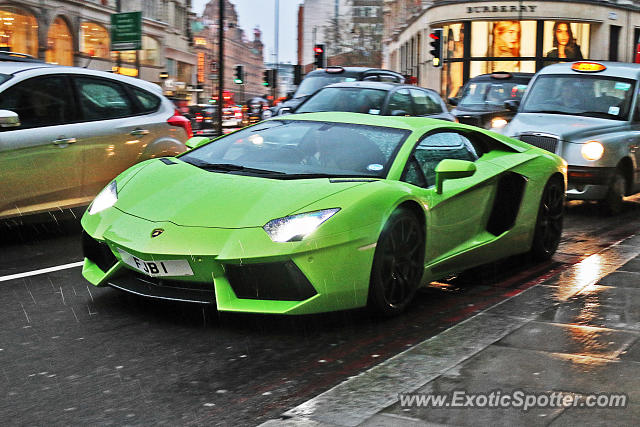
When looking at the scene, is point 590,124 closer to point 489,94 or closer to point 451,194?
point 451,194

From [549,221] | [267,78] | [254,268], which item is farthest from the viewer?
[267,78]

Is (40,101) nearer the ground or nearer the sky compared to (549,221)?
nearer the sky

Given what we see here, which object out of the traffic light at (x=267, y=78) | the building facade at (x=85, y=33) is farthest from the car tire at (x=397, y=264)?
the traffic light at (x=267, y=78)

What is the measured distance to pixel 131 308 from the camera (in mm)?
5562

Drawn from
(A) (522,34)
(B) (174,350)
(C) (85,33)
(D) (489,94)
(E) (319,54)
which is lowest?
(B) (174,350)

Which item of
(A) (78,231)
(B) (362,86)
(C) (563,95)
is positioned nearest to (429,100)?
(B) (362,86)

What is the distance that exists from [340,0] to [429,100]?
153 m

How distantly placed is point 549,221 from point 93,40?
165ft

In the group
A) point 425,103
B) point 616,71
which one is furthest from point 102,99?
point 425,103

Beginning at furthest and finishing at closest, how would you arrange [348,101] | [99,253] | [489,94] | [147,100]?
[489,94]
[348,101]
[147,100]
[99,253]

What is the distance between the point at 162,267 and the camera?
5.02 metres

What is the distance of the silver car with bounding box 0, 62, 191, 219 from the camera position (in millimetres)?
7828

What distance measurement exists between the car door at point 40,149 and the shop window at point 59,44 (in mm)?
39492

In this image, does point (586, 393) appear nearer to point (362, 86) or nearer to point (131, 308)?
point (131, 308)
